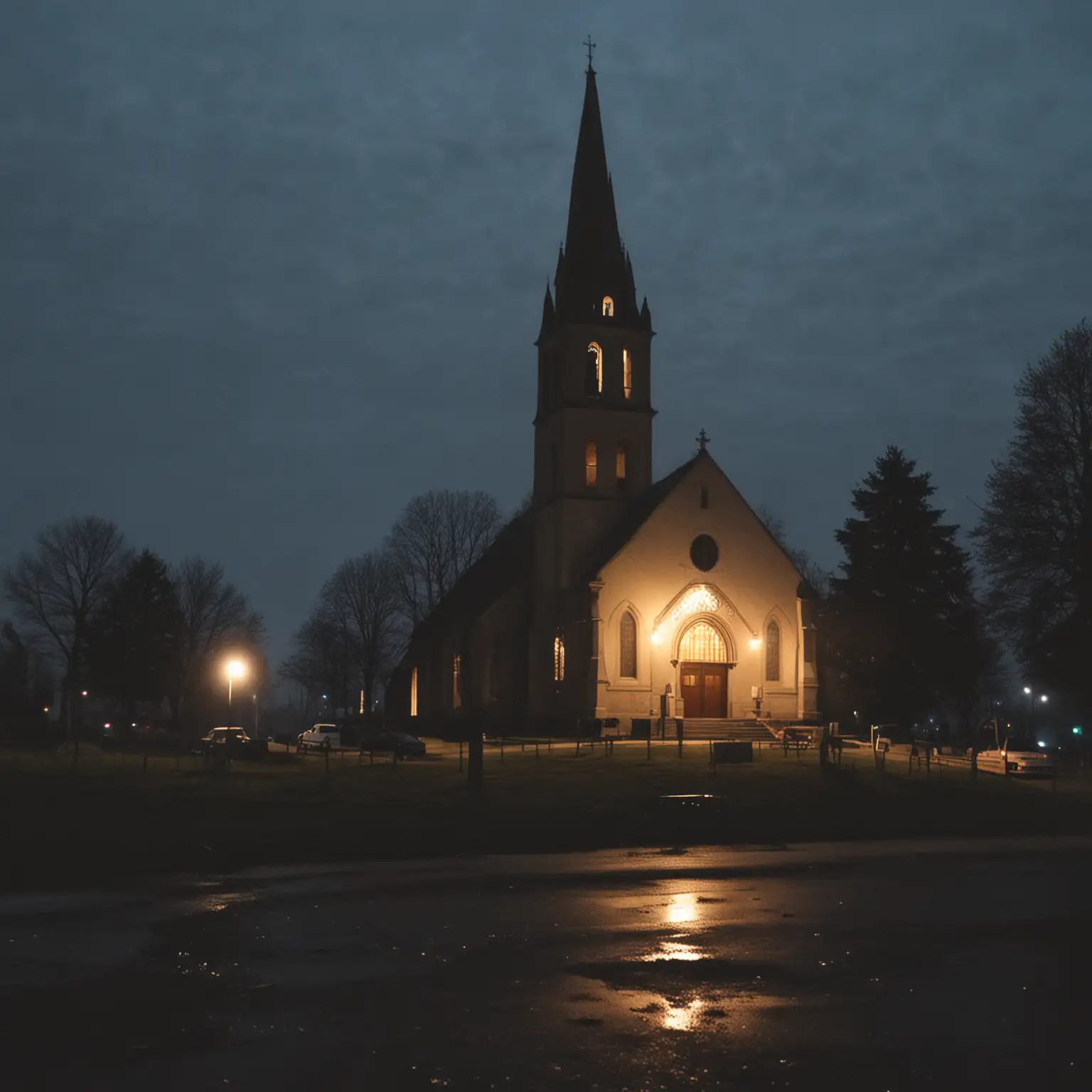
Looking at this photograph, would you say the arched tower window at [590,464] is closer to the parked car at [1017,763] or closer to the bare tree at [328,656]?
the parked car at [1017,763]

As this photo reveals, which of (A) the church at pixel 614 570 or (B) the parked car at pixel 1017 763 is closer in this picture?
(B) the parked car at pixel 1017 763

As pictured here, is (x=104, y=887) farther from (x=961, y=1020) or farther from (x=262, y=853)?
(x=961, y=1020)

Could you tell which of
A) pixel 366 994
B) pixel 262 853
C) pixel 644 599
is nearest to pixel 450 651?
pixel 644 599

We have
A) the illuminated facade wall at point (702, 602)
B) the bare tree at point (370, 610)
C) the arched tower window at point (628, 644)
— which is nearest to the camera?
the illuminated facade wall at point (702, 602)

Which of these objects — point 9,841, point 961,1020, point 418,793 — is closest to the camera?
point 961,1020

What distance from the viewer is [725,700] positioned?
5231 centimetres

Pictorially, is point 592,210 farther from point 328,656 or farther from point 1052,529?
point 328,656

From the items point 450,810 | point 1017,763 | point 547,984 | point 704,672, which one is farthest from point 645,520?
point 547,984

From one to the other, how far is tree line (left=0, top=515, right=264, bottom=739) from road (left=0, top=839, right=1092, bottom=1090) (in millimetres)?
48664

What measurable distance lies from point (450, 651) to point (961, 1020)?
56300 mm

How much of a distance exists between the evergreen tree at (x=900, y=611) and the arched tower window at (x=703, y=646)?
644 cm

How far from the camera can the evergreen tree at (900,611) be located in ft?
178

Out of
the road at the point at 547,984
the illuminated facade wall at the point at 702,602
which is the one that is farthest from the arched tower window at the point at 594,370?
the road at the point at 547,984

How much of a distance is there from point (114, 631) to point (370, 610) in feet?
64.4
